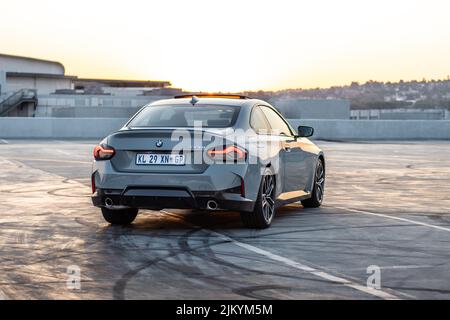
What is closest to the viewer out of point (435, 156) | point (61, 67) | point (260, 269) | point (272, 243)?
point (260, 269)

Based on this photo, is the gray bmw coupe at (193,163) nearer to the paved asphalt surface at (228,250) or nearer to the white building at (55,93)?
the paved asphalt surface at (228,250)

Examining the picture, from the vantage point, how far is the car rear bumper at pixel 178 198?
32.1ft

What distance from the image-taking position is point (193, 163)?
9.82 metres

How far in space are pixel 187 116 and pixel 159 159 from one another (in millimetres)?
964

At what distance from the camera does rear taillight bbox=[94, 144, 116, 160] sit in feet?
33.5

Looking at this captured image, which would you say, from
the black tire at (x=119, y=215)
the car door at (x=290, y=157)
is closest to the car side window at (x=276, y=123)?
the car door at (x=290, y=157)

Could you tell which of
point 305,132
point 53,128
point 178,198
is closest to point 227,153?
point 178,198

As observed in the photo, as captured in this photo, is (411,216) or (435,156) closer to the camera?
(411,216)

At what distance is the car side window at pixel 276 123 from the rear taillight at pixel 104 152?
2.06 metres

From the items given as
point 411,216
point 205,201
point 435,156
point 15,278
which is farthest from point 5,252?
point 435,156

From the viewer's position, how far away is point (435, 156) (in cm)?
2738
